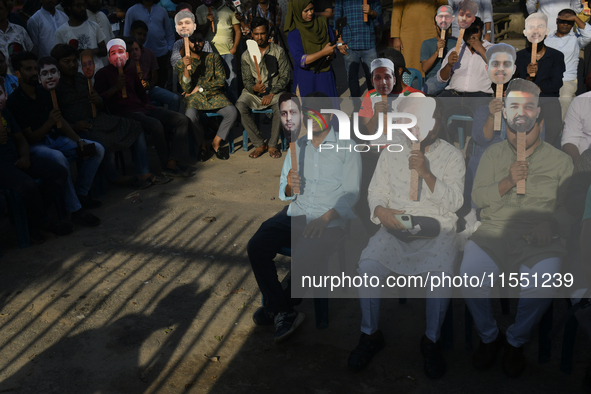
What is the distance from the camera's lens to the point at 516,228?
128 inches

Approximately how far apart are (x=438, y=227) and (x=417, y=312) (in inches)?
26.7

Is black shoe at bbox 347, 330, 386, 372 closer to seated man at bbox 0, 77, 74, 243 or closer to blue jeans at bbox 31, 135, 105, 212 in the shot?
seated man at bbox 0, 77, 74, 243

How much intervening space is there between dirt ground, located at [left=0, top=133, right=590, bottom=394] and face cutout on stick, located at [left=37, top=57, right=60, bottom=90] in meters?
1.34

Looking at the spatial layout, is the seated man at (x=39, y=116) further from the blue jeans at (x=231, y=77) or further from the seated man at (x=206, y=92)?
the blue jeans at (x=231, y=77)

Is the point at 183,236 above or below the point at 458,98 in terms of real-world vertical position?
below

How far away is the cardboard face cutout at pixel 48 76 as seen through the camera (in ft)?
16.7

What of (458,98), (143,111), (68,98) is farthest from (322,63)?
(68,98)

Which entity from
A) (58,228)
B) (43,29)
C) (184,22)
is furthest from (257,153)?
(43,29)

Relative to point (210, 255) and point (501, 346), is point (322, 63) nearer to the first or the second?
point (210, 255)

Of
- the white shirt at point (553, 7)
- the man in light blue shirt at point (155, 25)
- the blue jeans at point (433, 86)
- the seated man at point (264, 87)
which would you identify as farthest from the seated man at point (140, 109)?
the white shirt at point (553, 7)

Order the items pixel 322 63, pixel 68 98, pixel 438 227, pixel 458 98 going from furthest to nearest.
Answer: pixel 322 63, pixel 458 98, pixel 68 98, pixel 438 227

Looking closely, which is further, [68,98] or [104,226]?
[68,98]

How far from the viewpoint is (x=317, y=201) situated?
3832 mm

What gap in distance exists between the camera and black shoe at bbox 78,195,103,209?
5.44 m
